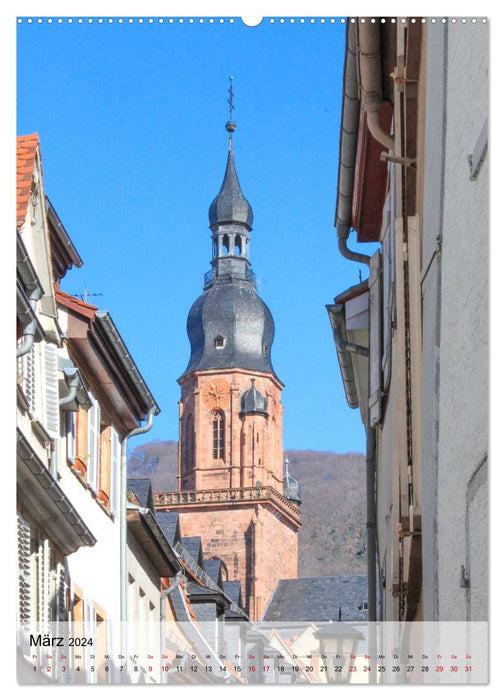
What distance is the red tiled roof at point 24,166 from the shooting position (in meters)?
6.35

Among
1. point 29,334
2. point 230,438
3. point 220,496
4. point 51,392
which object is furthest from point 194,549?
point 230,438

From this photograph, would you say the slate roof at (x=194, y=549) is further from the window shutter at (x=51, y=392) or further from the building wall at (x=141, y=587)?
the window shutter at (x=51, y=392)

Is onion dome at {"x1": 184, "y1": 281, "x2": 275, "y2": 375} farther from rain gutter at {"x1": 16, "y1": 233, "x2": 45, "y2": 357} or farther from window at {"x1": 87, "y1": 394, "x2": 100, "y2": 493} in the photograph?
rain gutter at {"x1": 16, "y1": 233, "x2": 45, "y2": 357}

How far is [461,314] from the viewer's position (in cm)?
540

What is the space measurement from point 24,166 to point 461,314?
2.96 meters

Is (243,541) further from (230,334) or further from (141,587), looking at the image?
(141,587)

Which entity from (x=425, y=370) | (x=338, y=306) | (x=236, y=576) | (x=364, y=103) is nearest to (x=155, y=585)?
(x=338, y=306)

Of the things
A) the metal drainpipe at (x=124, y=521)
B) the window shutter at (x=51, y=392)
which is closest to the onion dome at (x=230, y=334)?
the metal drainpipe at (x=124, y=521)

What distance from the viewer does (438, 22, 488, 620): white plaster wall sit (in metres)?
4.93

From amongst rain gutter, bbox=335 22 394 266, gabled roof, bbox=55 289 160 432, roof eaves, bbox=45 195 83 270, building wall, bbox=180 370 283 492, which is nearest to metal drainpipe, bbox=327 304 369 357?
rain gutter, bbox=335 22 394 266

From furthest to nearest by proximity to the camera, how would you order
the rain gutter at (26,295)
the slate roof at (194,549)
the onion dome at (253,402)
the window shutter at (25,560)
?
the onion dome at (253,402), the slate roof at (194,549), the window shutter at (25,560), the rain gutter at (26,295)

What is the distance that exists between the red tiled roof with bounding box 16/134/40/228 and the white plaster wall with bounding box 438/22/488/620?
4.85 feet

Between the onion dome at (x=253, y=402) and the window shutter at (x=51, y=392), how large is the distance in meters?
89.3
